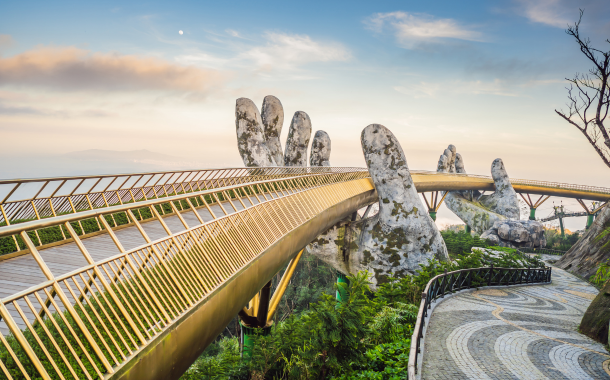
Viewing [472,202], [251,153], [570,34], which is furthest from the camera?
[472,202]

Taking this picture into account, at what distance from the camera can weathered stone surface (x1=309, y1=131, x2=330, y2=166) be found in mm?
30922

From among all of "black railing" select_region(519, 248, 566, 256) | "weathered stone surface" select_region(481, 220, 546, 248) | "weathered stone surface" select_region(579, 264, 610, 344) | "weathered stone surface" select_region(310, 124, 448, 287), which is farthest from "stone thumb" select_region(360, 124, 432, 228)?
"black railing" select_region(519, 248, 566, 256)

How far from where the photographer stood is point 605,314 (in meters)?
10.2

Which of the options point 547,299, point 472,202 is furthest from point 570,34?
point 472,202

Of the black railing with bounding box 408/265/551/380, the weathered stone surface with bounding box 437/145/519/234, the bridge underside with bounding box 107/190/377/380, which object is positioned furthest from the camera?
the weathered stone surface with bounding box 437/145/519/234

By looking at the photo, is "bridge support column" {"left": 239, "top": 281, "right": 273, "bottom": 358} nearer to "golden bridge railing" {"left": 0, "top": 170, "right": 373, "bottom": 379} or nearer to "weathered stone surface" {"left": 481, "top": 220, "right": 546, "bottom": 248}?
"golden bridge railing" {"left": 0, "top": 170, "right": 373, "bottom": 379}

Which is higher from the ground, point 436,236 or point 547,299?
point 436,236

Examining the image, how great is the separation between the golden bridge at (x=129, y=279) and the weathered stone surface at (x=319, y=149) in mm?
17605

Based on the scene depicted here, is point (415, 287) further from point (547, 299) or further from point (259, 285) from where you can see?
point (259, 285)

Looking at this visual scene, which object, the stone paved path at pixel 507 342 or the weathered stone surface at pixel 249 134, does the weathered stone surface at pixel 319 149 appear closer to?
the weathered stone surface at pixel 249 134

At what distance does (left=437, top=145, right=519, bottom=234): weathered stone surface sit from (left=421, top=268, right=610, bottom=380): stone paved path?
2565 centimetres

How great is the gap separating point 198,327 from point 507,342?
296 inches

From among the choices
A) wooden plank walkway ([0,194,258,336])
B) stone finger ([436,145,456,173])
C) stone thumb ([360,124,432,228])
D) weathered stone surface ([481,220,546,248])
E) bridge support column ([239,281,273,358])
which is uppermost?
stone finger ([436,145,456,173])

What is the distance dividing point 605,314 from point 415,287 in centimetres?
529
